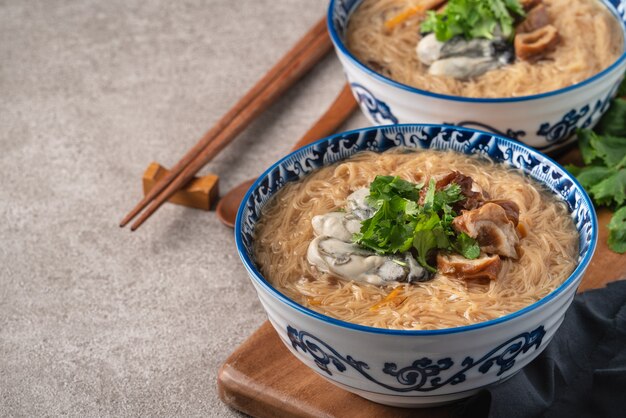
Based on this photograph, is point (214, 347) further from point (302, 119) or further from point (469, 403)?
point (302, 119)

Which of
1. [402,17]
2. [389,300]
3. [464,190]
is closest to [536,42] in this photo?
[402,17]

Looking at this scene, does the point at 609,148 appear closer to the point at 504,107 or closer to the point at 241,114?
the point at 504,107

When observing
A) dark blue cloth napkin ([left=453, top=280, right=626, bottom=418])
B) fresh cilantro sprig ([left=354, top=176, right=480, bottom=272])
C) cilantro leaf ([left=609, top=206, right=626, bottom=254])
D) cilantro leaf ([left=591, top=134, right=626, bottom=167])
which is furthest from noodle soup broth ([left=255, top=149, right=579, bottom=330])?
cilantro leaf ([left=591, top=134, right=626, bottom=167])

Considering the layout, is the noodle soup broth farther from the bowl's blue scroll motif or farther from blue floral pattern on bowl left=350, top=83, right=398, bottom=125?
blue floral pattern on bowl left=350, top=83, right=398, bottom=125

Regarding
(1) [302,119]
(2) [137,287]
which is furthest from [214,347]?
(1) [302,119]

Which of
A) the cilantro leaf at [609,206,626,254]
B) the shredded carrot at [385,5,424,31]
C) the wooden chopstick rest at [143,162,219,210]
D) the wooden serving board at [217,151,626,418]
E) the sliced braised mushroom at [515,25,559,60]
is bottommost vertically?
the cilantro leaf at [609,206,626,254]

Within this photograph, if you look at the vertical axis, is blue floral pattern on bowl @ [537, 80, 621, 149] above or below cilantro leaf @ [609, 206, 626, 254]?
above
